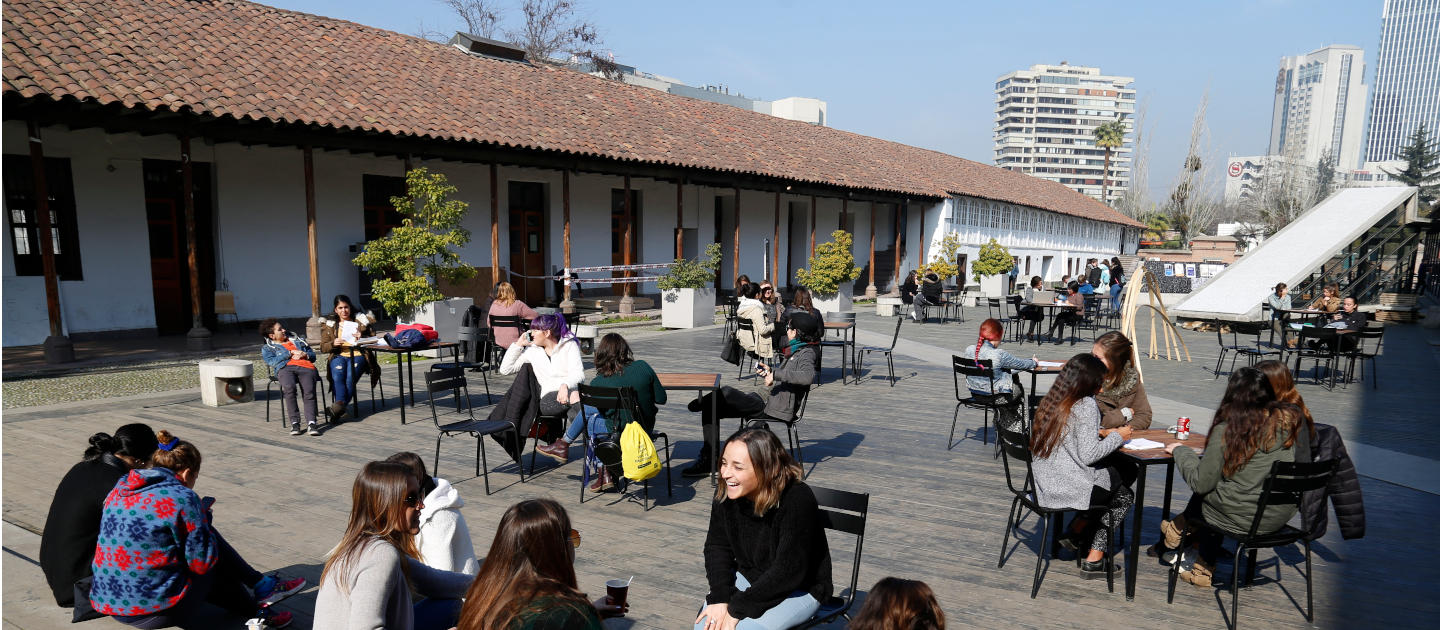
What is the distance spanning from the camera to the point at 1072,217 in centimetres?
A: 4322

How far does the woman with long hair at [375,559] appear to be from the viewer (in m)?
2.65

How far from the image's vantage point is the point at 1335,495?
4152 millimetres

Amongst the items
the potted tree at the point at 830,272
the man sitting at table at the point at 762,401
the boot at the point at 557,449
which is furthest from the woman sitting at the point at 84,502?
the potted tree at the point at 830,272

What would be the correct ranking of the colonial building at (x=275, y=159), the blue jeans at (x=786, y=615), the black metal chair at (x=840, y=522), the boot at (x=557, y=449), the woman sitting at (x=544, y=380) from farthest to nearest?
the colonial building at (x=275, y=159) → the boot at (x=557, y=449) → the woman sitting at (x=544, y=380) → the black metal chair at (x=840, y=522) → the blue jeans at (x=786, y=615)

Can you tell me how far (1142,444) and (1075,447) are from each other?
0.63 meters

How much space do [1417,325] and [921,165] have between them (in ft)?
58.9

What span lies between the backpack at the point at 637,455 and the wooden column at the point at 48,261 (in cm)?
1003

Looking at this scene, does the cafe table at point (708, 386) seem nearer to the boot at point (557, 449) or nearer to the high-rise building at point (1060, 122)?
the boot at point (557, 449)

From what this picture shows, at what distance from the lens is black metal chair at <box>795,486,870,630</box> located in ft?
10.6

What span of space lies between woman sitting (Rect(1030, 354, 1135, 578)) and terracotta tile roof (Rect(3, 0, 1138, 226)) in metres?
12.2

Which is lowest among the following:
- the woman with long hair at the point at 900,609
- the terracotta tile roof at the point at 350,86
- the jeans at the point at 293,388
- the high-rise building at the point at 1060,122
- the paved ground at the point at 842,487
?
the paved ground at the point at 842,487

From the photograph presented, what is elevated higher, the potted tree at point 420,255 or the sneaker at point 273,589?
the potted tree at point 420,255

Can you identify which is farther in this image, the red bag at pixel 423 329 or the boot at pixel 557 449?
the red bag at pixel 423 329

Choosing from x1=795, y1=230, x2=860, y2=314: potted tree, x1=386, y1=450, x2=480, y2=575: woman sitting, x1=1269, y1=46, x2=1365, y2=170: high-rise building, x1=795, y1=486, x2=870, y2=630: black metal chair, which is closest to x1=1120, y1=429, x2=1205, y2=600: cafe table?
x1=795, y1=486, x2=870, y2=630: black metal chair
